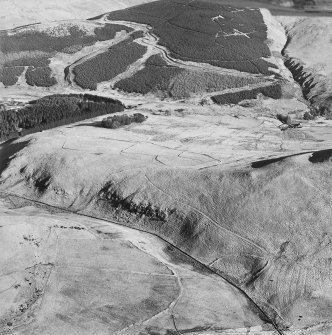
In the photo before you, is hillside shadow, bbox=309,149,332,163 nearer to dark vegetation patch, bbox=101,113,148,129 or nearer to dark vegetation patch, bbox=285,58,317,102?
dark vegetation patch, bbox=101,113,148,129

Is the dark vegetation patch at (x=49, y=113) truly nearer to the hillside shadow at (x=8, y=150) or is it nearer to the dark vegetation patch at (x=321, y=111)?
the hillside shadow at (x=8, y=150)

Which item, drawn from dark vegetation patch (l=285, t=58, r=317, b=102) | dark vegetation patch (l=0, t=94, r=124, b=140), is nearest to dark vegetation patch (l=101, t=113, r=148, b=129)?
dark vegetation patch (l=0, t=94, r=124, b=140)

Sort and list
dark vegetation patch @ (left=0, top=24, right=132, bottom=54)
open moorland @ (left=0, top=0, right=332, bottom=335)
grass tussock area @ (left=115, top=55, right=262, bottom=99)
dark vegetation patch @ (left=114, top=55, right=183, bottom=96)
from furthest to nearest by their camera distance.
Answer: dark vegetation patch @ (left=0, top=24, right=132, bottom=54) → dark vegetation patch @ (left=114, top=55, right=183, bottom=96) → grass tussock area @ (left=115, top=55, right=262, bottom=99) → open moorland @ (left=0, top=0, right=332, bottom=335)

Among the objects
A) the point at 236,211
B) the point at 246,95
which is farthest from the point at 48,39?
the point at 236,211

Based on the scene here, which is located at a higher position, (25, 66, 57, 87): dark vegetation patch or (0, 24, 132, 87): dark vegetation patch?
(0, 24, 132, 87): dark vegetation patch

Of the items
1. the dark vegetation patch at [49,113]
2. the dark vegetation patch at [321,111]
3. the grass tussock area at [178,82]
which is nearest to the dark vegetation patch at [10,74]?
the dark vegetation patch at [49,113]

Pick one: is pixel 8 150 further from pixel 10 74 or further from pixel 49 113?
pixel 10 74
